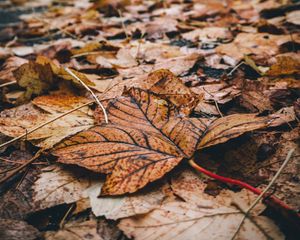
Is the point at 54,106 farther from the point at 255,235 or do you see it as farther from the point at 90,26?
the point at 90,26

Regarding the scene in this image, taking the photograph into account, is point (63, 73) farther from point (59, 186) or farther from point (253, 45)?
point (253, 45)

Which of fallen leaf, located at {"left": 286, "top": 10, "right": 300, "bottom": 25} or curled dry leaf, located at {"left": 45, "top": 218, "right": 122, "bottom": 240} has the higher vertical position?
fallen leaf, located at {"left": 286, "top": 10, "right": 300, "bottom": 25}

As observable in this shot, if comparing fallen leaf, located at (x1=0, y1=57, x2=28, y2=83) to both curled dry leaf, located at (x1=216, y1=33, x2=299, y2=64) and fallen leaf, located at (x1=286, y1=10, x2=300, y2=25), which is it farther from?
fallen leaf, located at (x1=286, y1=10, x2=300, y2=25)

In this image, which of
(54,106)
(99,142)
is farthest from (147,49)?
(99,142)

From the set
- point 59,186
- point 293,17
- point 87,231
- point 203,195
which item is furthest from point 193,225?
point 293,17

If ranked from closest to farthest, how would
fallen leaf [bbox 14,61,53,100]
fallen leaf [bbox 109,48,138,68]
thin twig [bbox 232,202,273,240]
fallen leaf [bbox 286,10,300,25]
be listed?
thin twig [bbox 232,202,273,240] → fallen leaf [bbox 14,61,53,100] → fallen leaf [bbox 109,48,138,68] → fallen leaf [bbox 286,10,300,25]

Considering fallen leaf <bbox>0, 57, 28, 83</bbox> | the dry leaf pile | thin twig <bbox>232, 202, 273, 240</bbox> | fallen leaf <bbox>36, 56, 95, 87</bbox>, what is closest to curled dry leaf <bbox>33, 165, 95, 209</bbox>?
the dry leaf pile
